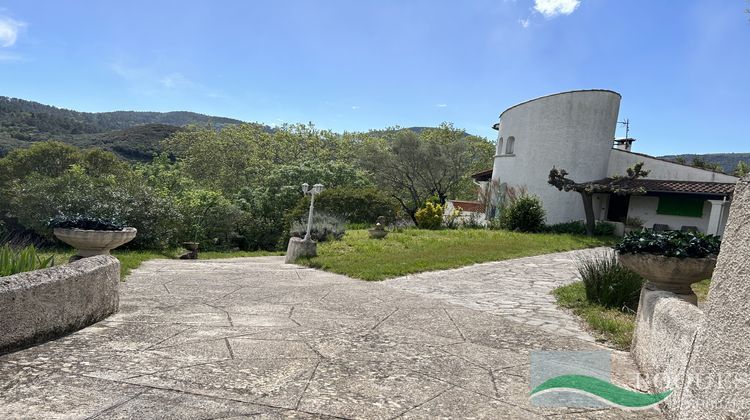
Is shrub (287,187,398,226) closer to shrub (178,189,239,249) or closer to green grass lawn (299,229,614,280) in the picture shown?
green grass lawn (299,229,614,280)

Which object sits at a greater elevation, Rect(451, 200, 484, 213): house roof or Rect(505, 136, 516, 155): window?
Rect(505, 136, 516, 155): window

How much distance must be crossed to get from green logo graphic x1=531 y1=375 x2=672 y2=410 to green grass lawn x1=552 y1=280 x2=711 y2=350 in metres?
1.15

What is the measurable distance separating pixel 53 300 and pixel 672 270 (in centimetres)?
476

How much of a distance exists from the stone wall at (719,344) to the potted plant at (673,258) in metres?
0.76

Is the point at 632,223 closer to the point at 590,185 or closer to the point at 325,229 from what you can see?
the point at 590,185

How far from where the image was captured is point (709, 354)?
2.16 metres

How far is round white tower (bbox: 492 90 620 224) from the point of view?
1984 centimetres

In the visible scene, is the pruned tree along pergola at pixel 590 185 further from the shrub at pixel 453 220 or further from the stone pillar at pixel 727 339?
the stone pillar at pixel 727 339

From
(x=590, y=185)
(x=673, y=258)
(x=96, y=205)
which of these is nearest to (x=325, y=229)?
(x=96, y=205)

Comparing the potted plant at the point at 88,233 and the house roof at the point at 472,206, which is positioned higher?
the house roof at the point at 472,206

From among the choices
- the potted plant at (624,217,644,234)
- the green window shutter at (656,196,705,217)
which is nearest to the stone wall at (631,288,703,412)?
the potted plant at (624,217,644,234)

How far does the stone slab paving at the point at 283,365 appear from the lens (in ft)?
7.92

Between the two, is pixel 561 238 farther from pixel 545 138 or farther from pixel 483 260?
pixel 483 260

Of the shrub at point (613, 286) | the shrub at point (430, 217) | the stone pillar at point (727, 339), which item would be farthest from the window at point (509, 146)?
the stone pillar at point (727, 339)
